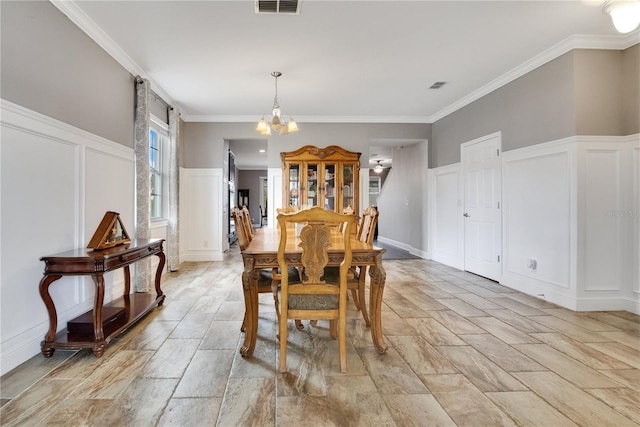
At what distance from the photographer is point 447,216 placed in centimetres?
516

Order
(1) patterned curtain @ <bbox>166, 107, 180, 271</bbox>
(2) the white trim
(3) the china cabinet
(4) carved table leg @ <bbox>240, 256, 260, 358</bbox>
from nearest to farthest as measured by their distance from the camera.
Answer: (2) the white trim, (4) carved table leg @ <bbox>240, 256, 260, 358</bbox>, (1) patterned curtain @ <bbox>166, 107, 180, 271</bbox>, (3) the china cabinet

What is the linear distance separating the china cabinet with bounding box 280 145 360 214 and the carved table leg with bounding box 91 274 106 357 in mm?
3358

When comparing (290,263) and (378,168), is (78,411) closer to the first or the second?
(290,263)

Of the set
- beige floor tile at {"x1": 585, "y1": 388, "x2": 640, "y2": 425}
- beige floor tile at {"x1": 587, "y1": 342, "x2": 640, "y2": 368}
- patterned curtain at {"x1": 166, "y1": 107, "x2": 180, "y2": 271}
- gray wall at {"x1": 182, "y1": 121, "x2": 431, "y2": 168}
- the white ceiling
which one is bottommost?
beige floor tile at {"x1": 585, "y1": 388, "x2": 640, "y2": 425}

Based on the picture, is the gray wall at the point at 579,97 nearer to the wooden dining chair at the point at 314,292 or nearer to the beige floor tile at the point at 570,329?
the beige floor tile at the point at 570,329

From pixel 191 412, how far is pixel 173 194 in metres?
3.71

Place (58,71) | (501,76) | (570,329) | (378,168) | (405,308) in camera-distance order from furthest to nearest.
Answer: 1. (378,168)
2. (501,76)
3. (405,308)
4. (570,329)
5. (58,71)

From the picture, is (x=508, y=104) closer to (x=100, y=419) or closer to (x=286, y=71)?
(x=286, y=71)

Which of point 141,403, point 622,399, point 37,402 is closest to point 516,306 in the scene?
point 622,399

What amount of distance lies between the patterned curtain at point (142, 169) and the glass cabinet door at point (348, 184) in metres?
2.97

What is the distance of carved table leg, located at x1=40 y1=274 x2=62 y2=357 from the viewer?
1.98 meters

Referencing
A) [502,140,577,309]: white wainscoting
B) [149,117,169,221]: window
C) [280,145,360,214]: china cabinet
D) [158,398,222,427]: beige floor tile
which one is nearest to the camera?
[158,398,222,427]: beige floor tile

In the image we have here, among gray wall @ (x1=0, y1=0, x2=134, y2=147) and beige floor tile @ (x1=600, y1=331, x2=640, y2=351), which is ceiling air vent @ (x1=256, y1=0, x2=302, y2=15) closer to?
gray wall @ (x1=0, y1=0, x2=134, y2=147)

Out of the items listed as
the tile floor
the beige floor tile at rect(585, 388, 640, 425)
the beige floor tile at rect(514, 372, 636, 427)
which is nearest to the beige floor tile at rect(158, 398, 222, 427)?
the tile floor
